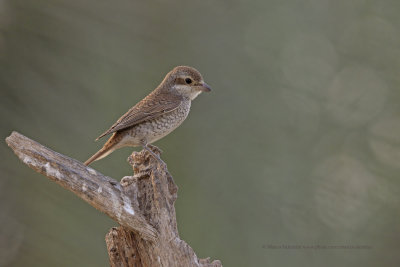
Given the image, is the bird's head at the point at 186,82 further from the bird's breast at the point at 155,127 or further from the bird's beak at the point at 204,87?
the bird's breast at the point at 155,127

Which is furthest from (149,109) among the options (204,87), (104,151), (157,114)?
(204,87)

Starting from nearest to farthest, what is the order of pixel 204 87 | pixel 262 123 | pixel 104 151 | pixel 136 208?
pixel 136 208
pixel 104 151
pixel 204 87
pixel 262 123

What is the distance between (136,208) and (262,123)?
208cm

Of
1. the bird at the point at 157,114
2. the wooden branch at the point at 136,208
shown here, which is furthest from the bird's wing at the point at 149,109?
the wooden branch at the point at 136,208

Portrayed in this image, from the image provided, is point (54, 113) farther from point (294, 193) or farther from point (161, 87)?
point (294, 193)

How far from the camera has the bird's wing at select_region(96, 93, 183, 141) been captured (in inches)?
144

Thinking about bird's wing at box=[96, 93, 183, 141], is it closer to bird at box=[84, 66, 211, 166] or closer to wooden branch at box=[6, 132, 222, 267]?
bird at box=[84, 66, 211, 166]

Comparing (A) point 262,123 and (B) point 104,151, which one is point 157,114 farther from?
(A) point 262,123

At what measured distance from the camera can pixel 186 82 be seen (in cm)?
427

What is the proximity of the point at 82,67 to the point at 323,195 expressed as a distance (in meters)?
2.18

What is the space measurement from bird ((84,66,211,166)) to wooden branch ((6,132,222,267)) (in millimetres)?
560

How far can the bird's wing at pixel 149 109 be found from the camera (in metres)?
3.65

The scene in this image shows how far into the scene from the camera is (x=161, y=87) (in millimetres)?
4270

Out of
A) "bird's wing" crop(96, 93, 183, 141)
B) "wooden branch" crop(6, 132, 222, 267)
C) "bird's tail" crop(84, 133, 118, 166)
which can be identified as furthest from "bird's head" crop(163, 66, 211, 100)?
"wooden branch" crop(6, 132, 222, 267)
